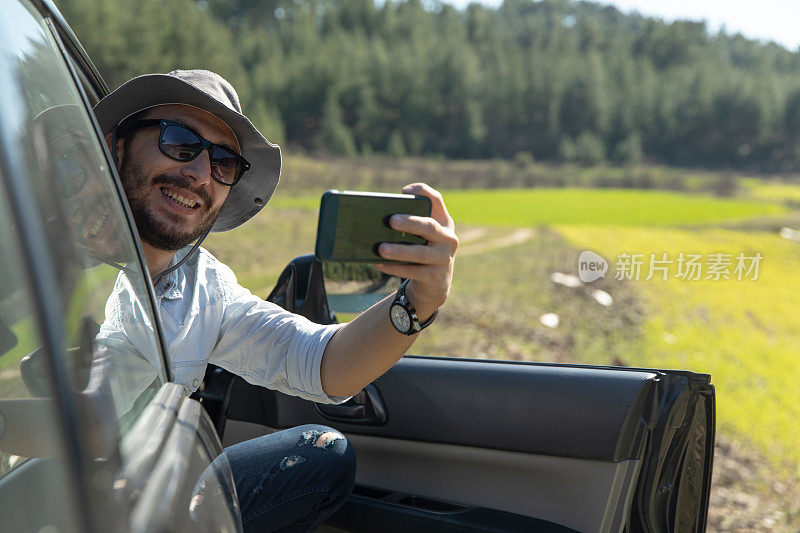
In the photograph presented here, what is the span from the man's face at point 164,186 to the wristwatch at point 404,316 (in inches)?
19.1

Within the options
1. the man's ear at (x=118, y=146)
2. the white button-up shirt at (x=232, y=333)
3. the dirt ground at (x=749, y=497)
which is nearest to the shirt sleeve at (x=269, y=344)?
the white button-up shirt at (x=232, y=333)

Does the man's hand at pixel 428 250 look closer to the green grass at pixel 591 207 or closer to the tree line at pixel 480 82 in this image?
the green grass at pixel 591 207

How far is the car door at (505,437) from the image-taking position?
1675mm

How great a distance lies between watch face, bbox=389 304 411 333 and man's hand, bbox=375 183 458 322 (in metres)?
0.09

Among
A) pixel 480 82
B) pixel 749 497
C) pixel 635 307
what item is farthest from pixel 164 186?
pixel 480 82

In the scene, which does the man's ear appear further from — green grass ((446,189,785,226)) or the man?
green grass ((446,189,785,226))

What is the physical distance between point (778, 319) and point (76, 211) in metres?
12.0

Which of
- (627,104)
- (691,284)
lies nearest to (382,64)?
(627,104)

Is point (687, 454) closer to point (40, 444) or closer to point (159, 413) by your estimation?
point (159, 413)

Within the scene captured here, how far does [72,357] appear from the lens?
68 cm

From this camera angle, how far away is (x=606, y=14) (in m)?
72.7

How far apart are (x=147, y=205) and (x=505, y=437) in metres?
1.08

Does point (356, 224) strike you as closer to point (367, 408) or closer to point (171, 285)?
point (171, 285)

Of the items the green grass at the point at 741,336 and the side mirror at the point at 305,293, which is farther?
the green grass at the point at 741,336
